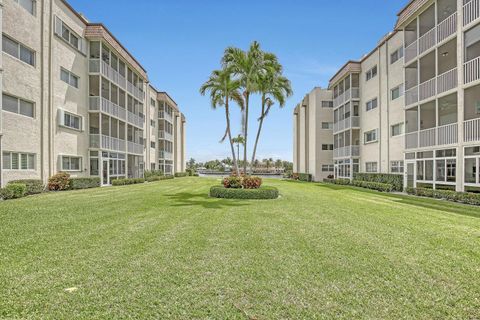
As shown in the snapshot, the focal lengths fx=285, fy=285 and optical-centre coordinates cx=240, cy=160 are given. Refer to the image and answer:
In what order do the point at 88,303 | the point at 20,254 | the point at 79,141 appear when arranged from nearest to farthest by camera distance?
the point at 88,303 < the point at 20,254 < the point at 79,141

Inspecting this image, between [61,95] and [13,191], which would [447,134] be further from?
[61,95]

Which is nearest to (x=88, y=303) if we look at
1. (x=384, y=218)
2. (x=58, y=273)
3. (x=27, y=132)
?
(x=58, y=273)

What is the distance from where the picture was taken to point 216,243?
679cm

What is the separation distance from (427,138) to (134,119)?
2920cm

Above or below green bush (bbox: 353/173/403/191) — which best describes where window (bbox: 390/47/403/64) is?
above

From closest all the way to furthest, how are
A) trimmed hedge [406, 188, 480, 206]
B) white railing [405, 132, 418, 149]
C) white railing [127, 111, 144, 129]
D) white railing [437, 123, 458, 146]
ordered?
trimmed hedge [406, 188, 480, 206]
white railing [437, 123, 458, 146]
white railing [405, 132, 418, 149]
white railing [127, 111, 144, 129]

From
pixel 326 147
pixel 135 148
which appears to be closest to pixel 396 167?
pixel 326 147

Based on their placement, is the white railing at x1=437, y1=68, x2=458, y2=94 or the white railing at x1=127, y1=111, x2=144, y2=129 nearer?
the white railing at x1=437, y1=68, x2=458, y2=94

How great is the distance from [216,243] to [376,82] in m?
27.4

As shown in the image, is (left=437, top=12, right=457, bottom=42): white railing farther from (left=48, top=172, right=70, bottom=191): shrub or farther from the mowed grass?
(left=48, top=172, right=70, bottom=191): shrub

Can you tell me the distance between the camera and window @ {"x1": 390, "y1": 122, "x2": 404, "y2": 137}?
24.1 metres

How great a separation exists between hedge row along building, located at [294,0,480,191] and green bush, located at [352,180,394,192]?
1.39 m

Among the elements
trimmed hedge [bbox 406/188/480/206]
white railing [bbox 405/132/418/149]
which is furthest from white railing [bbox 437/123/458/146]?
trimmed hedge [bbox 406/188/480/206]

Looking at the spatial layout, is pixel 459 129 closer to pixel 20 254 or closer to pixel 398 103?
pixel 398 103
